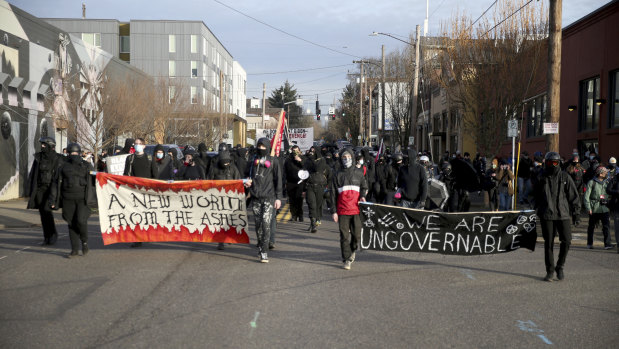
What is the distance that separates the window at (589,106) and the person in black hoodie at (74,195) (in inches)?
756

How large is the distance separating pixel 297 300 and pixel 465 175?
746 centimetres

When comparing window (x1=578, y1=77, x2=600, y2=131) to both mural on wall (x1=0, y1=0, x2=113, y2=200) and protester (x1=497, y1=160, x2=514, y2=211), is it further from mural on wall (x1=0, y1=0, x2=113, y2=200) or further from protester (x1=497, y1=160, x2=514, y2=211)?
mural on wall (x1=0, y1=0, x2=113, y2=200)

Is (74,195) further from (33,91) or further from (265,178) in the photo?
(33,91)

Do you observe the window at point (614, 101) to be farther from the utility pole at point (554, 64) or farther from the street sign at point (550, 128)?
the street sign at point (550, 128)

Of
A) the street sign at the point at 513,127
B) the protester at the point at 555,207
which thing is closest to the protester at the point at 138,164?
the protester at the point at 555,207

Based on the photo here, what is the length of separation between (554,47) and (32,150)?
18504 millimetres

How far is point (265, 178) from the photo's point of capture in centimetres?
957

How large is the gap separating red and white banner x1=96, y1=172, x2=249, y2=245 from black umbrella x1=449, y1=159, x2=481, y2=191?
549 cm

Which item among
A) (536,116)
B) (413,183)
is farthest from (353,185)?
(536,116)

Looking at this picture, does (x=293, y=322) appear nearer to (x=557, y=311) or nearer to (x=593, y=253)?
(x=557, y=311)

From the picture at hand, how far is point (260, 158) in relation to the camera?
31.7 ft

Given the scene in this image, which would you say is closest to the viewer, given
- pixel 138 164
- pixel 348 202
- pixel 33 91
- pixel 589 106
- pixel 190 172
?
pixel 348 202

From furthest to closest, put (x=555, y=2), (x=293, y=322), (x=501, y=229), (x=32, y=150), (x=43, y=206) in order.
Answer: (x=32, y=150) < (x=555, y=2) < (x=43, y=206) < (x=501, y=229) < (x=293, y=322)

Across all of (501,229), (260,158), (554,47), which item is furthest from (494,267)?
(554,47)
